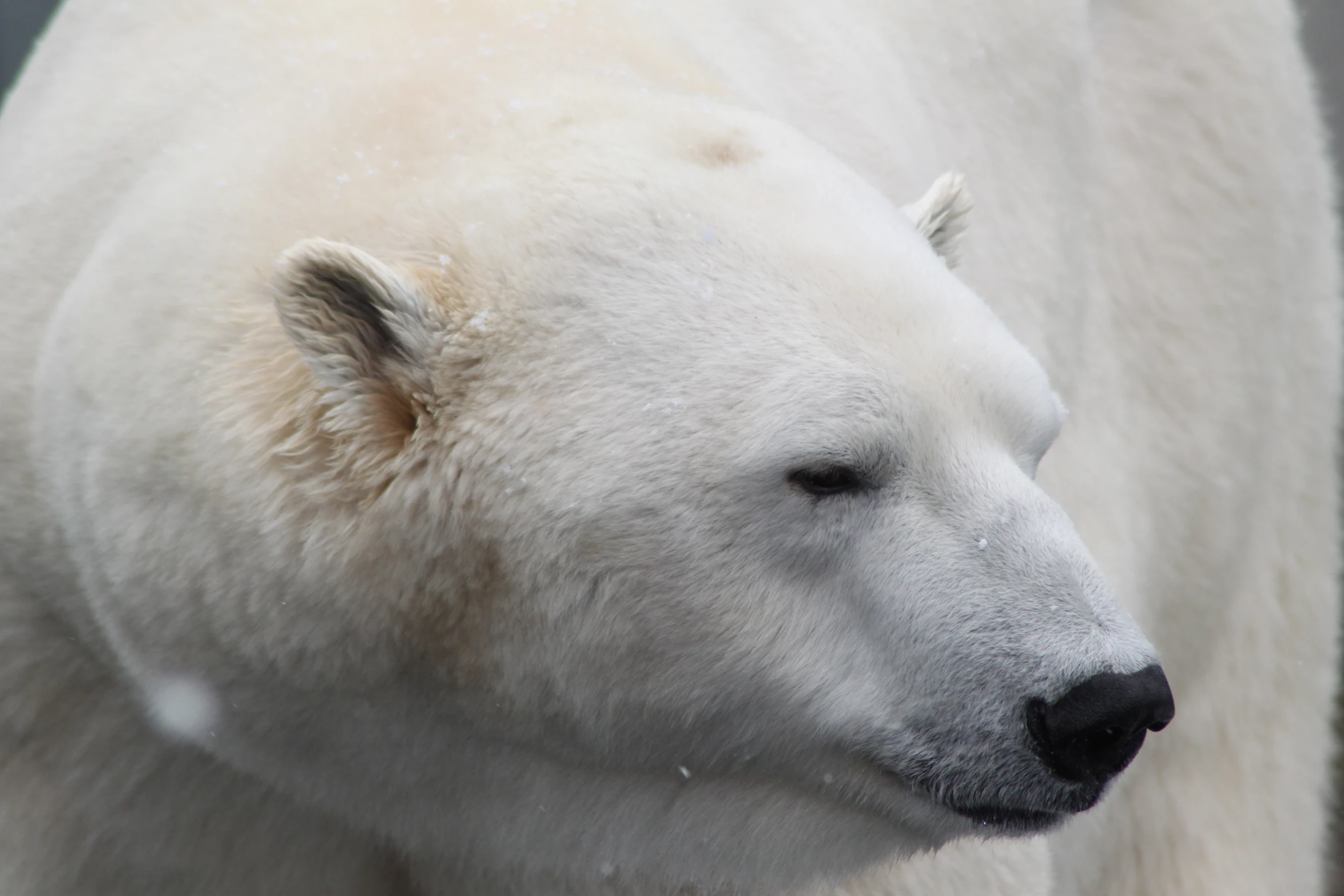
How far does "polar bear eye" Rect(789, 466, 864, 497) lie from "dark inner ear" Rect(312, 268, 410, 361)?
403 mm

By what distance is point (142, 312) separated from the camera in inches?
62.3

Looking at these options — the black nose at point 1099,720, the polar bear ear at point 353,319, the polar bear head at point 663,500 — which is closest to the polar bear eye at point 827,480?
the polar bear head at point 663,500

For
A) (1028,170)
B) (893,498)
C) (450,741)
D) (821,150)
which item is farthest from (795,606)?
(1028,170)

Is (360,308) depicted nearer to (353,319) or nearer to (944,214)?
(353,319)

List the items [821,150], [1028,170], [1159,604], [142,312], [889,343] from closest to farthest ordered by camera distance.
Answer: [889,343]
[142,312]
[821,150]
[1028,170]
[1159,604]

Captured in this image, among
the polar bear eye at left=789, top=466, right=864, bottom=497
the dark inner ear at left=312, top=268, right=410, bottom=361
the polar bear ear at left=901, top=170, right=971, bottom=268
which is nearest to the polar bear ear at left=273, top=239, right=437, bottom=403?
the dark inner ear at left=312, top=268, right=410, bottom=361

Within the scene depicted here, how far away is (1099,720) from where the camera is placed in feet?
4.74

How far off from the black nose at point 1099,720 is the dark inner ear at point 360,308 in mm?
722

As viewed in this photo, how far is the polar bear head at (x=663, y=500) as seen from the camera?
1.46m

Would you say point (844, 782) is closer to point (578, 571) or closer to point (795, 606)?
point (795, 606)

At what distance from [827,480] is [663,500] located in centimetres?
16

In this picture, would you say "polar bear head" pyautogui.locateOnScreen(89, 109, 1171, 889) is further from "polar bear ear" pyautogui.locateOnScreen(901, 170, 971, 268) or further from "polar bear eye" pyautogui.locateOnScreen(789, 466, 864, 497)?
"polar bear ear" pyautogui.locateOnScreen(901, 170, 971, 268)

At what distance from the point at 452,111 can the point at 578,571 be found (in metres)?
0.52

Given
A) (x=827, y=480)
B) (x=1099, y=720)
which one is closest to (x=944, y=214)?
(x=827, y=480)
